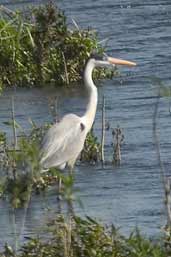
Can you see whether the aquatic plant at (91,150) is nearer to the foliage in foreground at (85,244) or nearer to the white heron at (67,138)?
the white heron at (67,138)

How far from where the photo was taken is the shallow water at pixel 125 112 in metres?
10.3

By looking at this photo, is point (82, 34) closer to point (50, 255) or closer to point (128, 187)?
point (128, 187)

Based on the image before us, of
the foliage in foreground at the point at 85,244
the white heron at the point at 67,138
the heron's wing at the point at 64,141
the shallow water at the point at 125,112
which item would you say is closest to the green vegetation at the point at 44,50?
the shallow water at the point at 125,112

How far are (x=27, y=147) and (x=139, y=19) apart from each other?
15494 millimetres

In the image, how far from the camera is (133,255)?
7215 mm

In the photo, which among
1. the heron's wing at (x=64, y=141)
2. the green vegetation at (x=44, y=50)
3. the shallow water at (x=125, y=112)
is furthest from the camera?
the green vegetation at (x=44, y=50)

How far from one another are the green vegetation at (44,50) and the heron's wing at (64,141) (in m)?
4.78

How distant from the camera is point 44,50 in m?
16.5

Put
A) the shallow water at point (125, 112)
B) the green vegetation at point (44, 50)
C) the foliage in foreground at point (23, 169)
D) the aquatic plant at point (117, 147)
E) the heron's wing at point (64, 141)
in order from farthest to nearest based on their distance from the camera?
the green vegetation at point (44, 50)
the aquatic plant at point (117, 147)
the heron's wing at point (64, 141)
the shallow water at point (125, 112)
the foliage in foreground at point (23, 169)

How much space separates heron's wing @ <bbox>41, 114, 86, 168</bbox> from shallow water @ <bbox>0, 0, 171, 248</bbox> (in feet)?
1.13

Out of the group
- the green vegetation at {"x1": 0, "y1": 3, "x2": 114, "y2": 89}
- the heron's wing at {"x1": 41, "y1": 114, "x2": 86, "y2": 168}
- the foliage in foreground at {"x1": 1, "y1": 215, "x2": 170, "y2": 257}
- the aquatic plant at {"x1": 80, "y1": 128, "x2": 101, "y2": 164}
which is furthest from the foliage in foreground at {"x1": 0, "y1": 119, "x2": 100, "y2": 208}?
the green vegetation at {"x1": 0, "y1": 3, "x2": 114, "y2": 89}

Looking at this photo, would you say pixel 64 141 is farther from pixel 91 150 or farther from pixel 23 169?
pixel 23 169

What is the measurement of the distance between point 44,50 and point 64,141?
541 cm

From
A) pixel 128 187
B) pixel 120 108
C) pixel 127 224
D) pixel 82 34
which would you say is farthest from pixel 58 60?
pixel 127 224
